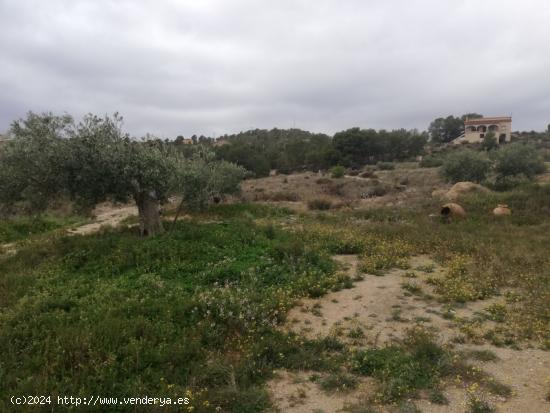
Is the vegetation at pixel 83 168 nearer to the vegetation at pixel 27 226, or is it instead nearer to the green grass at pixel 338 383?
the vegetation at pixel 27 226

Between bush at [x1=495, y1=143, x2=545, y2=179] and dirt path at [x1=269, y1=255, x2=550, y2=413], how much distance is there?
18.5 meters

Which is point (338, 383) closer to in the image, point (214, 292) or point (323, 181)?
point (214, 292)

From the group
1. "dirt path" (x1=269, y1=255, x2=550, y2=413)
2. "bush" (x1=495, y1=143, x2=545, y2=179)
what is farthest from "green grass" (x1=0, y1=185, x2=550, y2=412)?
"bush" (x1=495, y1=143, x2=545, y2=179)

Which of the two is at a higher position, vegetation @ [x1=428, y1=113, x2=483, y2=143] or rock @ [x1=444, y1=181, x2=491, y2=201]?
vegetation @ [x1=428, y1=113, x2=483, y2=143]

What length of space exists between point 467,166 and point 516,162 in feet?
9.33

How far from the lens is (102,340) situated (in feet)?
19.2

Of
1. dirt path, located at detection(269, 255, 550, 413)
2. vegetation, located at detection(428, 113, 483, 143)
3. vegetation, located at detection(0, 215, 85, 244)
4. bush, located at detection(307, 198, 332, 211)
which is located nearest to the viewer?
dirt path, located at detection(269, 255, 550, 413)

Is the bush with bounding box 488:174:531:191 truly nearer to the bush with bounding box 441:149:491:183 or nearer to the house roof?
the bush with bounding box 441:149:491:183

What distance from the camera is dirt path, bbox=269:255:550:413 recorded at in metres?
4.82

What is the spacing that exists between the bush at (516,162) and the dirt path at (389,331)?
1854cm

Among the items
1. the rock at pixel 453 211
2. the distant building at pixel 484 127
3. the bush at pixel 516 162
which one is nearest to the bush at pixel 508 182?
the bush at pixel 516 162

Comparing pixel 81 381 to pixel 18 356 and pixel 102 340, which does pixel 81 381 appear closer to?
pixel 102 340

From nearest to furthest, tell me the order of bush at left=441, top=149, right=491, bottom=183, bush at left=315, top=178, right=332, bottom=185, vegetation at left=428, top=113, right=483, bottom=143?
1. bush at left=441, top=149, right=491, bottom=183
2. bush at left=315, top=178, right=332, bottom=185
3. vegetation at left=428, top=113, right=483, bottom=143

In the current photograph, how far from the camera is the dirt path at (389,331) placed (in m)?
4.82
